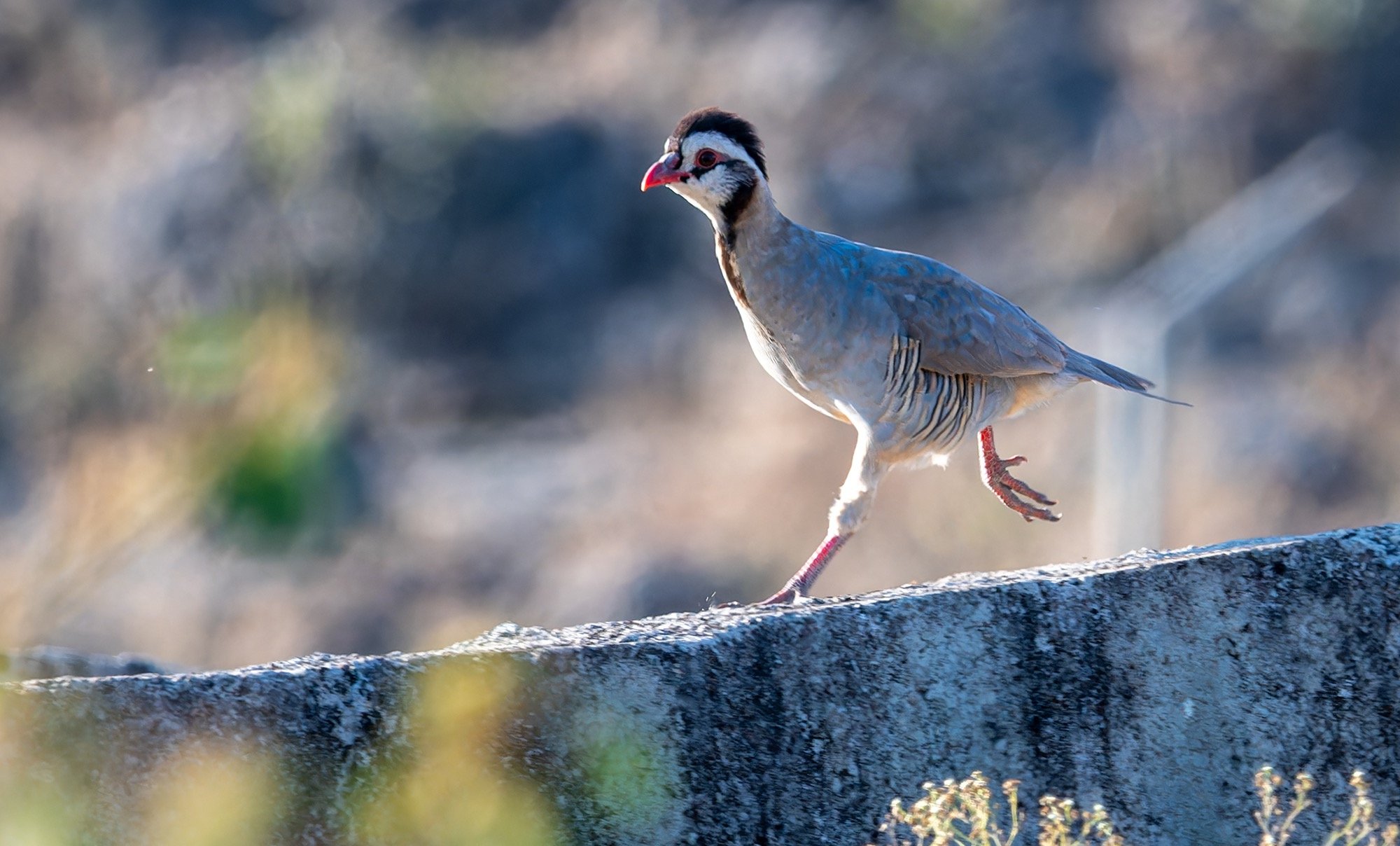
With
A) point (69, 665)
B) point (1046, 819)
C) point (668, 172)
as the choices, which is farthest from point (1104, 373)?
point (69, 665)

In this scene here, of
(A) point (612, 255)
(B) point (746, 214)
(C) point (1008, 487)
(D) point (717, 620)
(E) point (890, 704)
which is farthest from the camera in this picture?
(A) point (612, 255)

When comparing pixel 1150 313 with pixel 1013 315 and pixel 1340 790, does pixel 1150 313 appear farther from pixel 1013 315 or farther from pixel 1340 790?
pixel 1340 790

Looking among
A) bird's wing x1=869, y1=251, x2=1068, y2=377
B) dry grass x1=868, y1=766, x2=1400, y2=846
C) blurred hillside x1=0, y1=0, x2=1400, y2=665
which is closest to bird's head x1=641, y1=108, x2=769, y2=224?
bird's wing x1=869, y1=251, x2=1068, y2=377

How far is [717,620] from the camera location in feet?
14.3

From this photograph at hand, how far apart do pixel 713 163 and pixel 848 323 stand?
722 millimetres

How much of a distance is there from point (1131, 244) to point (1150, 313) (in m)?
4.38

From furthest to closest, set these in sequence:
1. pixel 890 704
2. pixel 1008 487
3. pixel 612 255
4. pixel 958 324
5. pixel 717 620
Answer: pixel 612 255 → pixel 1008 487 → pixel 958 324 → pixel 717 620 → pixel 890 704

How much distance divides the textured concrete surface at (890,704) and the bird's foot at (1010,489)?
187 cm

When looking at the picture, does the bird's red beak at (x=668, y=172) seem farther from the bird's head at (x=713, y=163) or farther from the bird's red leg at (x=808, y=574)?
the bird's red leg at (x=808, y=574)

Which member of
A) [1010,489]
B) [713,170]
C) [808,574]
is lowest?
[808,574]

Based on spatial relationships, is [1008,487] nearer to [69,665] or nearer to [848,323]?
[848,323]

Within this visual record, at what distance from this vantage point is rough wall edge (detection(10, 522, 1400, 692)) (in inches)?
151

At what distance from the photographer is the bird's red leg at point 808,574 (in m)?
5.50

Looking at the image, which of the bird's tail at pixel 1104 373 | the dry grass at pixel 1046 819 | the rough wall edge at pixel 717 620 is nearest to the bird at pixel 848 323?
the bird's tail at pixel 1104 373
